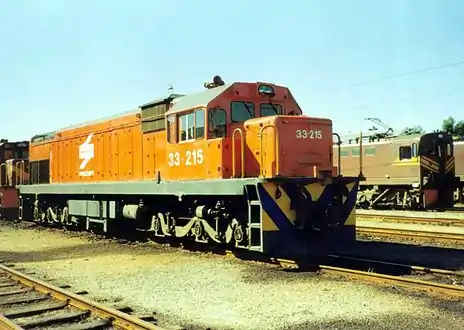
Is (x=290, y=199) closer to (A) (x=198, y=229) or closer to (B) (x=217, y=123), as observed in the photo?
(B) (x=217, y=123)

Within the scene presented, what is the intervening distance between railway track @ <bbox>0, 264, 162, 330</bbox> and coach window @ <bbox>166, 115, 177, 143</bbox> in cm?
427

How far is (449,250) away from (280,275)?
4.72 m

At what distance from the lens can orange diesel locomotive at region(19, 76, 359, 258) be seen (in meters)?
9.30

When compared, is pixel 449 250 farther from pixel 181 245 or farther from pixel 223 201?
pixel 181 245

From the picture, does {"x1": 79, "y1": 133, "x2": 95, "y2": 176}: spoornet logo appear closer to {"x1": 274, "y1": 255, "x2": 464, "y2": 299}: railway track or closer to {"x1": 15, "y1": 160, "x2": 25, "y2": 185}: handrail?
{"x1": 15, "y1": 160, "x2": 25, "y2": 185}: handrail

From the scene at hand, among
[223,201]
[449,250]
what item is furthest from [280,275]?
[449,250]

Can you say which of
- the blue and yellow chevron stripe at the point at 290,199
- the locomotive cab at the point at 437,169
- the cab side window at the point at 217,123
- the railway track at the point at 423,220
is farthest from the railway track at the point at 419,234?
the locomotive cab at the point at 437,169

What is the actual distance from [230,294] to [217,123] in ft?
13.2

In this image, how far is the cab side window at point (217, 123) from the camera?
10.3 meters

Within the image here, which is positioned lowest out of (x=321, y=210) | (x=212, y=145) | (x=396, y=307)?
(x=396, y=307)

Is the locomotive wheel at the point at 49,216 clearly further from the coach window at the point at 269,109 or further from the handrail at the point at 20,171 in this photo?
the coach window at the point at 269,109

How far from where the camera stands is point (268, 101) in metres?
11.0

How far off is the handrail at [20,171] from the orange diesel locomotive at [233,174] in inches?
330

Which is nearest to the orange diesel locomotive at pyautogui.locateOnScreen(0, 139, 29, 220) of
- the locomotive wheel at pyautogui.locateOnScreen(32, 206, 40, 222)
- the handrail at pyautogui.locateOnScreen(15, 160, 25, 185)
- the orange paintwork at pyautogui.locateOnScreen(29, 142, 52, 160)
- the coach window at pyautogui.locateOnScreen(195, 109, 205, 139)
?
the handrail at pyautogui.locateOnScreen(15, 160, 25, 185)
